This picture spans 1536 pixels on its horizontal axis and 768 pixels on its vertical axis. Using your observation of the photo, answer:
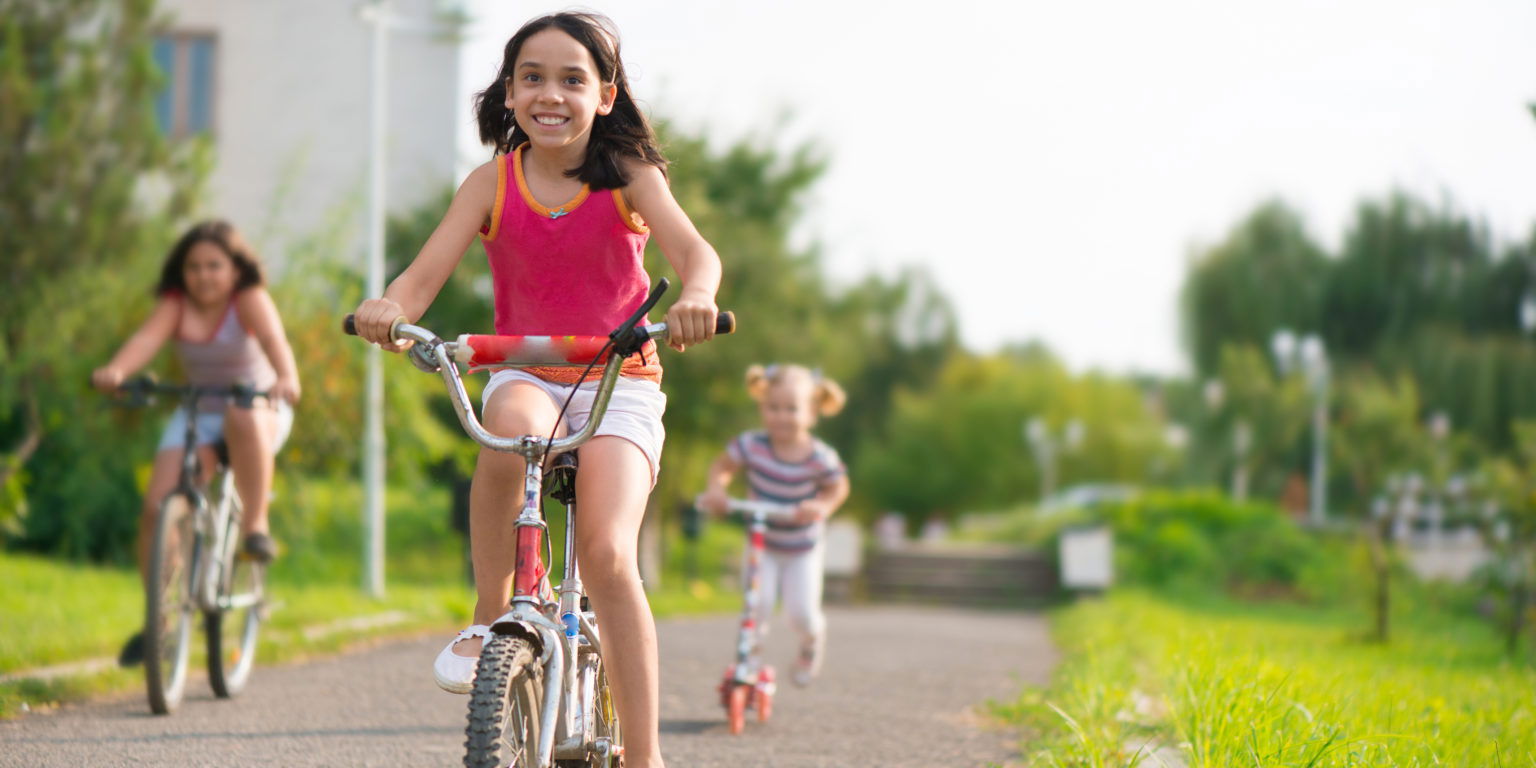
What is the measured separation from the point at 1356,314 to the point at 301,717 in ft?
81.0

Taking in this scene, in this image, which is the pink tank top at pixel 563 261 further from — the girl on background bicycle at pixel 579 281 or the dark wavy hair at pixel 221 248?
the dark wavy hair at pixel 221 248

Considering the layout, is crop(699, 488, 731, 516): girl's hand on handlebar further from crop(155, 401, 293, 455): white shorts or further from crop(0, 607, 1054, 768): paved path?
crop(155, 401, 293, 455): white shorts

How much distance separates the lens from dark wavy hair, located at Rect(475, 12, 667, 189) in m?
3.61

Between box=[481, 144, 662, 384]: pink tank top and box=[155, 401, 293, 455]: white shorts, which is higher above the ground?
box=[481, 144, 662, 384]: pink tank top

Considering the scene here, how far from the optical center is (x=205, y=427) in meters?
6.22

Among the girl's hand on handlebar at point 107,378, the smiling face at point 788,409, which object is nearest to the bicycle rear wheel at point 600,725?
the girl's hand on handlebar at point 107,378

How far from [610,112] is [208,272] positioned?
9.99 feet

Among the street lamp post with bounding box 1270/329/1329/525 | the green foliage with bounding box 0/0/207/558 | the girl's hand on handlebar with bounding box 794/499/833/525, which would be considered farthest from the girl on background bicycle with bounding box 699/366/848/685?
the street lamp post with bounding box 1270/329/1329/525

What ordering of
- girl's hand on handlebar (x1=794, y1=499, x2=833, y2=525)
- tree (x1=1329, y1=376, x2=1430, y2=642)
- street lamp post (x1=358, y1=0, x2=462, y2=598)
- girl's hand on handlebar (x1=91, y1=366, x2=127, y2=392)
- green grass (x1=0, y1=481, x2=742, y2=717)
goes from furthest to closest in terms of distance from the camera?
tree (x1=1329, y1=376, x2=1430, y2=642) < street lamp post (x1=358, y1=0, x2=462, y2=598) < girl's hand on handlebar (x1=794, y1=499, x2=833, y2=525) < green grass (x1=0, y1=481, x2=742, y2=717) < girl's hand on handlebar (x1=91, y1=366, x2=127, y2=392)

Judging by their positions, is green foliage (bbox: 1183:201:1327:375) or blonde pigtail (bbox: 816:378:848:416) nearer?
blonde pigtail (bbox: 816:378:848:416)

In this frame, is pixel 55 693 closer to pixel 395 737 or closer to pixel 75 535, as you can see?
pixel 395 737

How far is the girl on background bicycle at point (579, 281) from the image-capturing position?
3.34 meters

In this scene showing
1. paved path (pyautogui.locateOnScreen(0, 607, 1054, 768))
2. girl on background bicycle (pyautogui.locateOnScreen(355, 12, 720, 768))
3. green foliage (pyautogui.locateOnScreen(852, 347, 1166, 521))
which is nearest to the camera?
girl on background bicycle (pyautogui.locateOnScreen(355, 12, 720, 768))

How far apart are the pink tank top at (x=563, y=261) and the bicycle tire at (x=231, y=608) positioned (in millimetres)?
2844
